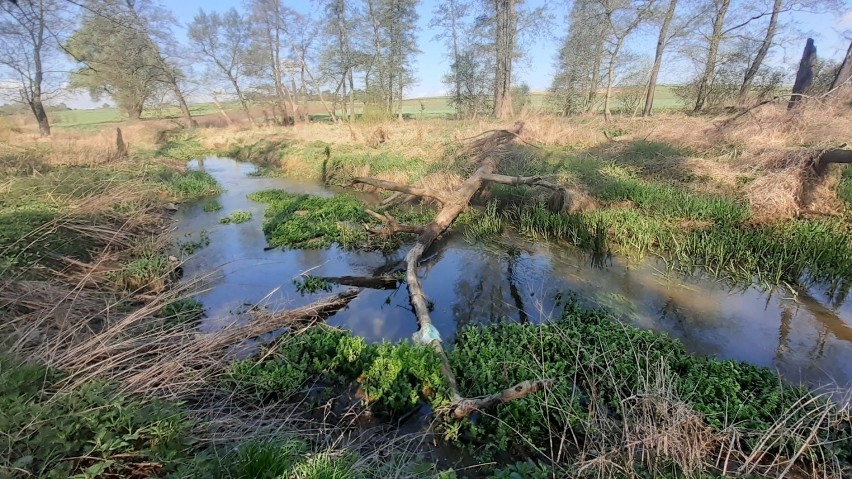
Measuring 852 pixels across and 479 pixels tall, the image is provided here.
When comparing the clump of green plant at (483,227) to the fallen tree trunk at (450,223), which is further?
the clump of green plant at (483,227)

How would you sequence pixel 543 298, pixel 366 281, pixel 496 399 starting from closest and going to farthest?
pixel 496 399
pixel 543 298
pixel 366 281

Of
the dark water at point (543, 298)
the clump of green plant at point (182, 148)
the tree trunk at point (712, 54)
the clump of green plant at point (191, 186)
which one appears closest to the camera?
the dark water at point (543, 298)

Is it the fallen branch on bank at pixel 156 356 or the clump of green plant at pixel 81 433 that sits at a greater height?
the clump of green plant at pixel 81 433

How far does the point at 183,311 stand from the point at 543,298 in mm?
4995

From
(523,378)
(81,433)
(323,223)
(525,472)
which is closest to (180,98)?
(323,223)

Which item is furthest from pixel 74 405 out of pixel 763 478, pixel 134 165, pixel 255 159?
pixel 255 159

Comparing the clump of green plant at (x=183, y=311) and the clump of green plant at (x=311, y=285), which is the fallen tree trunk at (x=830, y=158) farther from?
the clump of green plant at (x=183, y=311)

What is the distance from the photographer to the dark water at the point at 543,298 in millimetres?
4871

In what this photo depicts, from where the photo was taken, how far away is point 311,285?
6520 mm

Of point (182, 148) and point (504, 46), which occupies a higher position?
point (504, 46)

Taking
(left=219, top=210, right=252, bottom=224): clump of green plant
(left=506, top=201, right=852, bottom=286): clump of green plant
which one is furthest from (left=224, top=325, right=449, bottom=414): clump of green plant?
(left=219, top=210, right=252, bottom=224): clump of green plant

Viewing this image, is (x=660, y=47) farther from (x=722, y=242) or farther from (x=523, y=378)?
(x=523, y=378)

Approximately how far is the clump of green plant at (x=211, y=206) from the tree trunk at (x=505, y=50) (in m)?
15.9

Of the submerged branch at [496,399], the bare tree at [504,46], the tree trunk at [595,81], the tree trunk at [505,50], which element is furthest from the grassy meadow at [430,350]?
the tree trunk at [595,81]
